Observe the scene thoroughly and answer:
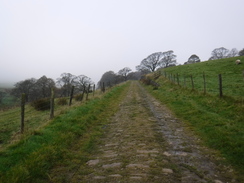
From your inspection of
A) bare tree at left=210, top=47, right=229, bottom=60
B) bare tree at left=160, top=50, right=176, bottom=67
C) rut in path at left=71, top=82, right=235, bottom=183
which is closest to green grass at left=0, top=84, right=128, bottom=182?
rut in path at left=71, top=82, right=235, bottom=183

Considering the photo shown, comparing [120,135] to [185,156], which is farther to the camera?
[120,135]

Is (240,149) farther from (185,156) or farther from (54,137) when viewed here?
(54,137)

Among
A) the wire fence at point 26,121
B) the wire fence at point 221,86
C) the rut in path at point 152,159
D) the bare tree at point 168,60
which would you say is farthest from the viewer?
the bare tree at point 168,60

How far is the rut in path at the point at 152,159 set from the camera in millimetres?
3684

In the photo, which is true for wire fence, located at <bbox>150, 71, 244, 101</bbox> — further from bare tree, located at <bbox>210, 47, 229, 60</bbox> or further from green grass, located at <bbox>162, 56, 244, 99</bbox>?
bare tree, located at <bbox>210, 47, 229, 60</bbox>

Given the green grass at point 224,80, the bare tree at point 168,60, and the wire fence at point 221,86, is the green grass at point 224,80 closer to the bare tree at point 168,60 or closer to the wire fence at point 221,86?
the wire fence at point 221,86

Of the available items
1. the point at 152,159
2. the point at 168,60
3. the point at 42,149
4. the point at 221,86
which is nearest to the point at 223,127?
the point at 152,159

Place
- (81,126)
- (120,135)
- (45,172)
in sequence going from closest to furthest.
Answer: (45,172) < (120,135) < (81,126)

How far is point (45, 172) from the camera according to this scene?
413 cm

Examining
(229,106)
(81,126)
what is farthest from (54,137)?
(229,106)

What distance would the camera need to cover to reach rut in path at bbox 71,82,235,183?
12.1 ft

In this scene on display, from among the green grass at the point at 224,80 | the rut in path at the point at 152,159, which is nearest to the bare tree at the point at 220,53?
the green grass at the point at 224,80

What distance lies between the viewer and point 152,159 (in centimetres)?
443

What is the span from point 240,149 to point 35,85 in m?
66.9
